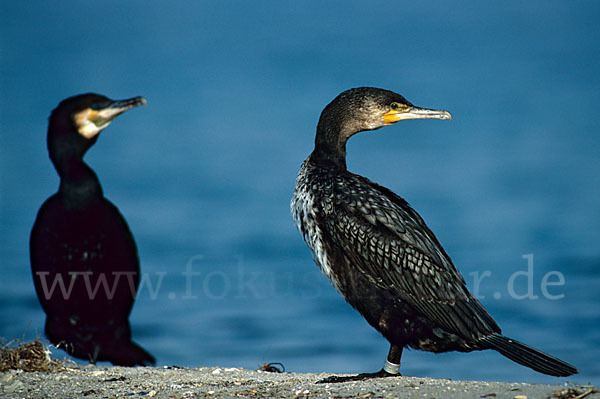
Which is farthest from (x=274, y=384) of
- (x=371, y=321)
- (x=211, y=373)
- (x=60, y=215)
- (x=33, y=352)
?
(x=60, y=215)

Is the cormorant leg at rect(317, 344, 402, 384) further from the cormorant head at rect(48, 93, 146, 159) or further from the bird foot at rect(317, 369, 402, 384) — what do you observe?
the cormorant head at rect(48, 93, 146, 159)

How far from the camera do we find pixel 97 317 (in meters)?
7.32

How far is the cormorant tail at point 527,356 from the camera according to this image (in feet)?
16.9

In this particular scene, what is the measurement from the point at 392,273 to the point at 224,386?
1605 mm

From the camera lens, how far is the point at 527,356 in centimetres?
527

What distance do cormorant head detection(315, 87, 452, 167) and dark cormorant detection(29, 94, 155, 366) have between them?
205cm

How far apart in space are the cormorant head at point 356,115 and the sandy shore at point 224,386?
2.08 meters

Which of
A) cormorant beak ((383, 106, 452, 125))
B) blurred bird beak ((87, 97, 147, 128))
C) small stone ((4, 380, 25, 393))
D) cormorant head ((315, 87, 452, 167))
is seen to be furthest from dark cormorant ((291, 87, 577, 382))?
small stone ((4, 380, 25, 393))

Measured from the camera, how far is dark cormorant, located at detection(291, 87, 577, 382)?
5.54 meters

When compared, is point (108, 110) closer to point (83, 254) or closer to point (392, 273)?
point (83, 254)

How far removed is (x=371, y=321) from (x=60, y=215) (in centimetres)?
360

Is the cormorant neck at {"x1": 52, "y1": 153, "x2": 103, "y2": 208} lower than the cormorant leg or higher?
higher

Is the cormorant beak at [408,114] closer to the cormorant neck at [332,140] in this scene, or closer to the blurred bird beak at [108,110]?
the cormorant neck at [332,140]

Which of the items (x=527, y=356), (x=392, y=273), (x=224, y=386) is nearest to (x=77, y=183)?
(x=224, y=386)
